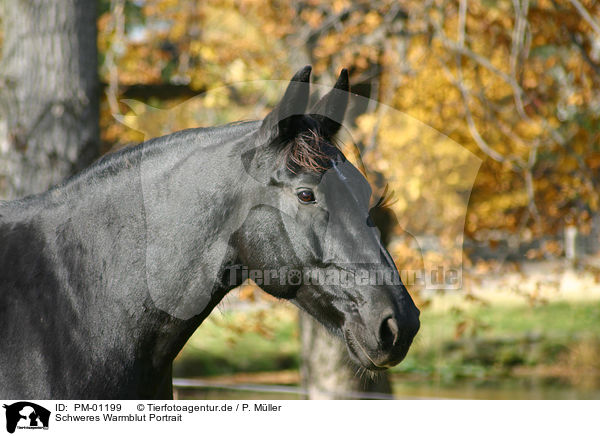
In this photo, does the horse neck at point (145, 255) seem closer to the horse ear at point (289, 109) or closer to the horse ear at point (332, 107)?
the horse ear at point (289, 109)

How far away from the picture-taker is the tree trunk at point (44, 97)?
4557mm

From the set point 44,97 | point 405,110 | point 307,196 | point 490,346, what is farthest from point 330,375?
point 490,346

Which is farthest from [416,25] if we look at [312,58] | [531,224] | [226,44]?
[226,44]

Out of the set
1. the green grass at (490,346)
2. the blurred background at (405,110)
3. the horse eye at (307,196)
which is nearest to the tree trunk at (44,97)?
the blurred background at (405,110)

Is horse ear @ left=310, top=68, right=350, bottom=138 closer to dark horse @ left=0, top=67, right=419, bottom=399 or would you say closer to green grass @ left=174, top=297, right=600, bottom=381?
dark horse @ left=0, top=67, right=419, bottom=399

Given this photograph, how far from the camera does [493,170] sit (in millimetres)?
6609

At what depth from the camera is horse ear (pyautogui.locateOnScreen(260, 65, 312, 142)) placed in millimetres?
2357

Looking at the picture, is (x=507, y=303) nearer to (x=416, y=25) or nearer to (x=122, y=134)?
(x=416, y=25)

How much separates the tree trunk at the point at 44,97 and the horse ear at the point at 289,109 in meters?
2.61

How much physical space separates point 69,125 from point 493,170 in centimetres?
439

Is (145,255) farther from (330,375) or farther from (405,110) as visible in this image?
(405,110)

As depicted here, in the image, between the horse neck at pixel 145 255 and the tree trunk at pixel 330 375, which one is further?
the tree trunk at pixel 330 375
